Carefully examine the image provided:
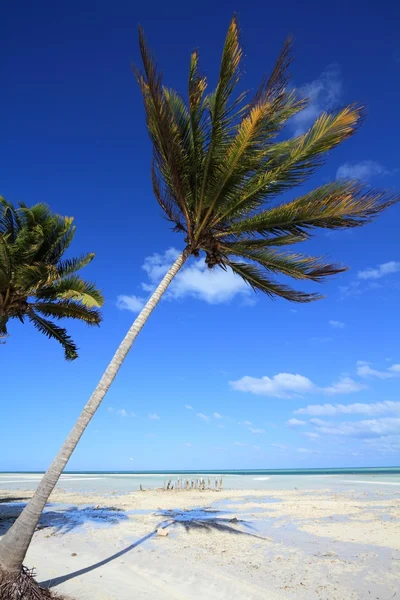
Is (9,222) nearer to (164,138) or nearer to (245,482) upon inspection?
(164,138)

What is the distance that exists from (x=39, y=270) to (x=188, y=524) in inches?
413

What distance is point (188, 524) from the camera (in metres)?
15.6

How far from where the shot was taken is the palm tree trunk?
6.28m

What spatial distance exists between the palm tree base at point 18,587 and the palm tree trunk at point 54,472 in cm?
9

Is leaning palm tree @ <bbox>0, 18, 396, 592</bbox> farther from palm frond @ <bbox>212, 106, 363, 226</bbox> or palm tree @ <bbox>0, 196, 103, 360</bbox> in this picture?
palm tree @ <bbox>0, 196, 103, 360</bbox>

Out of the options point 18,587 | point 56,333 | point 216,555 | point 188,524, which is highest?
point 56,333

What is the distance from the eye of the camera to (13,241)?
13086mm

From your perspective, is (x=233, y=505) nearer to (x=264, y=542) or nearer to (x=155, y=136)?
(x=264, y=542)

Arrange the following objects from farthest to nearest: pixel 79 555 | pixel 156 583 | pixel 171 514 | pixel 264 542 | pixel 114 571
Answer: pixel 171 514, pixel 264 542, pixel 79 555, pixel 114 571, pixel 156 583

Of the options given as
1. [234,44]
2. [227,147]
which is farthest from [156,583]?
[234,44]

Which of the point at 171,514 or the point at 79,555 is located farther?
the point at 171,514

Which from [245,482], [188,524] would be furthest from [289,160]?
[245,482]

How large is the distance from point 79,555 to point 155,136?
938 centimetres

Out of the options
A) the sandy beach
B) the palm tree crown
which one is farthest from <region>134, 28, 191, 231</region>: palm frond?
the sandy beach
